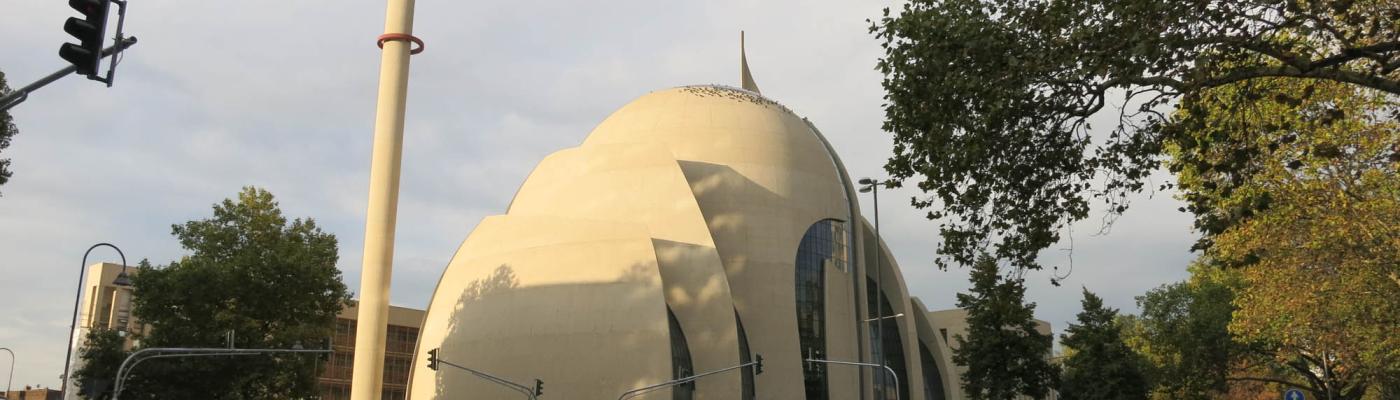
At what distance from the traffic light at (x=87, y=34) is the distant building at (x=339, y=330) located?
54.5m

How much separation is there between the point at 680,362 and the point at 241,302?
16.7 metres

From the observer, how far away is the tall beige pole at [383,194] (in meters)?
35.5

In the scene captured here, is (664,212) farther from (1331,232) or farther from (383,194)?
(1331,232)

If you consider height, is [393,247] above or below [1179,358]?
above

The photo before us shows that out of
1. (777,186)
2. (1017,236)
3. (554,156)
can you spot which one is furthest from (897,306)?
(1017,236)

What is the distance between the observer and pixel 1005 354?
147 ft

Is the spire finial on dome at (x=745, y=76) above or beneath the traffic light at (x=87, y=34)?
above

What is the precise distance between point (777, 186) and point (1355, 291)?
81.1ft

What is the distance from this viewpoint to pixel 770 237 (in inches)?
1658

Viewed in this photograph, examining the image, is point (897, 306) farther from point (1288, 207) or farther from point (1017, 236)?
point (1017, 236)

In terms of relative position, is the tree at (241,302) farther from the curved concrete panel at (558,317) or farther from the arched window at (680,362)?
the arched window at (680,362)

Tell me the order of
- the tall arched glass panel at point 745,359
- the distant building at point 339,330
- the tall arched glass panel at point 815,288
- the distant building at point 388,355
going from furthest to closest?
the distant building at point 388,355
the distant building at point 339,330
the tall arched glass panel at point 815,288
the tall arched glass panel at point 745,359

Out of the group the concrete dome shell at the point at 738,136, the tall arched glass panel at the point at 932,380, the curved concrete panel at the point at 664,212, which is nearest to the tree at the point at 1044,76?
the curved concrete panel at the point at 664,212

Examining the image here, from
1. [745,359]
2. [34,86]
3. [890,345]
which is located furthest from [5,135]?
[890,345]
